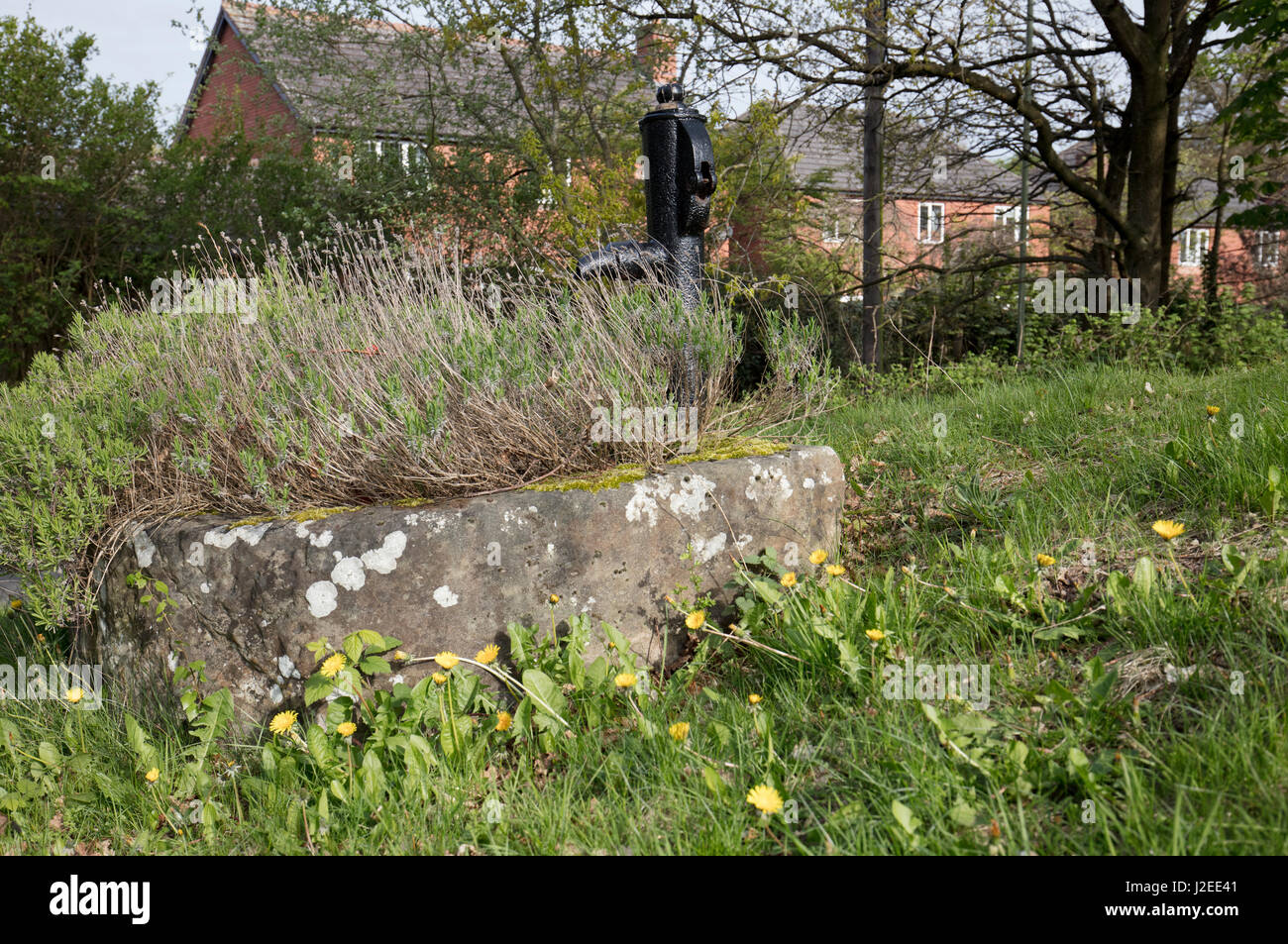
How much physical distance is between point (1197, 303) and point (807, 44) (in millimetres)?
4318

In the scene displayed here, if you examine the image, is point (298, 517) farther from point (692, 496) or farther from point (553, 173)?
point (553, 173)

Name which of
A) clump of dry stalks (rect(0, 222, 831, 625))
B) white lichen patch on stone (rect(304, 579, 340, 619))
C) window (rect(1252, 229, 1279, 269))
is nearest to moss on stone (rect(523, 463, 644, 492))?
clump of dry stalks (rect(0, 222, 831, 625))

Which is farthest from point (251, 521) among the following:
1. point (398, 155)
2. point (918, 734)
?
point (398, 155)

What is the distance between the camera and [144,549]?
3211mm

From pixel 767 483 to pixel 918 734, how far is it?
1317mm

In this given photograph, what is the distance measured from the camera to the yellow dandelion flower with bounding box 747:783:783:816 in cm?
193

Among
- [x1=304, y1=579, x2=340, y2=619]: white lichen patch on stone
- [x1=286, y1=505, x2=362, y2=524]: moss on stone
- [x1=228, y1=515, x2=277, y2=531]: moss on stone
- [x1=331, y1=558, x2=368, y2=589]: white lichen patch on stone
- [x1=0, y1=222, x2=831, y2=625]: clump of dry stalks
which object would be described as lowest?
[x1=304, y1=579, x2=340, y2=619]: white lichen patch on stone

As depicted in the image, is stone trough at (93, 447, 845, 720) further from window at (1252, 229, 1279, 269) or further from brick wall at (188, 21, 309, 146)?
window at (1252, 229, 1279, 269)

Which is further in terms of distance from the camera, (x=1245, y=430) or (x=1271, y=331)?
(x=1271, y=331)

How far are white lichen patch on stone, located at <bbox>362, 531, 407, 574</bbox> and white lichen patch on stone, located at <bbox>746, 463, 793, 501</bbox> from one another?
129cm

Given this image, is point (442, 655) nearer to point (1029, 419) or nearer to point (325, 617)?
point (325, 617)

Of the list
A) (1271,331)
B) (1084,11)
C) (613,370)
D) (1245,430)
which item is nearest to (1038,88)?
(1084,11)

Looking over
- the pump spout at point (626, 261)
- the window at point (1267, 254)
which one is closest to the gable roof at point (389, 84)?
the pump spout at point (626, 261)

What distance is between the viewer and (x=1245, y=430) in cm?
331
